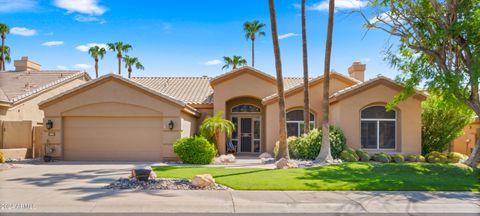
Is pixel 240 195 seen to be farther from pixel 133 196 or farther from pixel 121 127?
pixel 121 127

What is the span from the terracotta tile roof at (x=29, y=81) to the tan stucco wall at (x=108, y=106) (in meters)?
4.64

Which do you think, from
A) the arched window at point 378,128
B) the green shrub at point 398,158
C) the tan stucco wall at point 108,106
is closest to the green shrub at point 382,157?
the green shrub at point 398,158

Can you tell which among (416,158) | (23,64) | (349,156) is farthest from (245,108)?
(23,64)

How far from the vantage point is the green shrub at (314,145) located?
19.8m

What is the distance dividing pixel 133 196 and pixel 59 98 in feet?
38.9

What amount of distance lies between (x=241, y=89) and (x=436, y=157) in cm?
1069

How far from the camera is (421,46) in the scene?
18.9m

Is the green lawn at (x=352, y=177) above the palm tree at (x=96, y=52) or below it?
below

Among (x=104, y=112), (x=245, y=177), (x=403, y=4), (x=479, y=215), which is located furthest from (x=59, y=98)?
(x=479, y=215)

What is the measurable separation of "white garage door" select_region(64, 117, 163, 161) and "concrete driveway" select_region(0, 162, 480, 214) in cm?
804

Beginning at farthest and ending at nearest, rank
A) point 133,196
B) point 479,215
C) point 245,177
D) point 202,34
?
point 202,34, point 245,177, point 133,196, point 479,215

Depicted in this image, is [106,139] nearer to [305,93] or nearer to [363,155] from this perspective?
[305,93]

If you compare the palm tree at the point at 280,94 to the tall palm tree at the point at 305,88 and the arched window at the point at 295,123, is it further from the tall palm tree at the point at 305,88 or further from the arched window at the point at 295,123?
the arched window at the point at 295,123

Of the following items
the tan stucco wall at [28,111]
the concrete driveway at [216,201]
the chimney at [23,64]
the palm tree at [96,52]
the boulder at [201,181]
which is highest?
the palm tree at [96,52]
